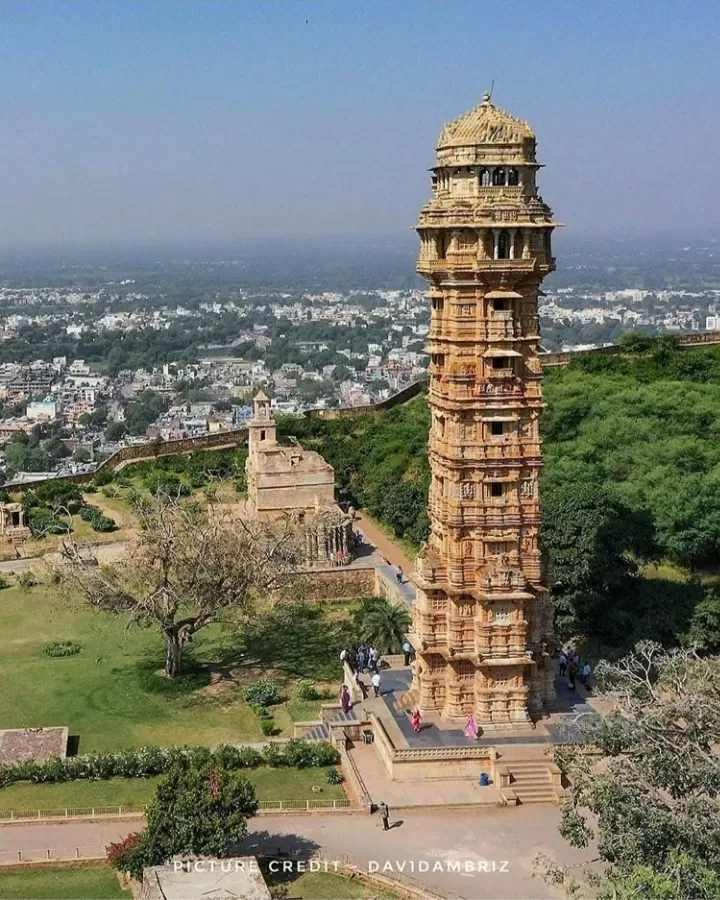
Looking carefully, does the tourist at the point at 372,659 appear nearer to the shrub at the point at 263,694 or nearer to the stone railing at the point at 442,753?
the shrub at the point at 263,694

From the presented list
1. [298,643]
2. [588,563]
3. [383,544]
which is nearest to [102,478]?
[383,544]

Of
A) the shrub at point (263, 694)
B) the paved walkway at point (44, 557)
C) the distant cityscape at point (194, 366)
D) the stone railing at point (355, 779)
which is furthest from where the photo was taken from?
the distant cityscape at point (194, 366)

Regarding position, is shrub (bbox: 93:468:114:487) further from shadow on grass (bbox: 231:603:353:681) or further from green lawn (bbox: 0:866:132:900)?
green lawn (bbox: 0:866:132:900)

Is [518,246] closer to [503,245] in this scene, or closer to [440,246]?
[503,245]

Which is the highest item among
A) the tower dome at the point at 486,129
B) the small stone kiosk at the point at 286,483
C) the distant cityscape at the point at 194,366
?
the tower dome at the point at 486,129

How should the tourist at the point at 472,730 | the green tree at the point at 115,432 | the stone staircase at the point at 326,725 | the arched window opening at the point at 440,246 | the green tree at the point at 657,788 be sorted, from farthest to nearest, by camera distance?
the green tree at the point at 115,432
the stone staircase at the point at 326,725
the tourist at the point at 472,730
the arched window opening at the point at 440,246
the green tree at the point at 657,788

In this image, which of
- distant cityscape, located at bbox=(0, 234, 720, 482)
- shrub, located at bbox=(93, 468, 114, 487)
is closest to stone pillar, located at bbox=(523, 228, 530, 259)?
shrub, located at bbox=(93, 468, 114, 487)

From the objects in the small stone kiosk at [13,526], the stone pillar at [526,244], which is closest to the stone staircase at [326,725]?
the stone pillar at [526,244]
